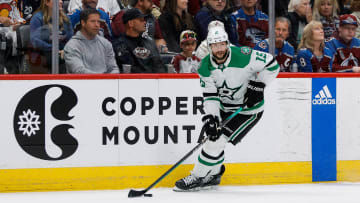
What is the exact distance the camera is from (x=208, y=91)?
15.1 feet

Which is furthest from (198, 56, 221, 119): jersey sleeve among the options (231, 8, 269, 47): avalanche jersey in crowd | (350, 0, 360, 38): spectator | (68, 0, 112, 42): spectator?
(350, 0, 360, 38): spectator

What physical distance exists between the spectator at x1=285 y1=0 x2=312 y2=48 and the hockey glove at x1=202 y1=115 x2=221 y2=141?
1151mm

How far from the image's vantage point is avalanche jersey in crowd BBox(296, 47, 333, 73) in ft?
17.2

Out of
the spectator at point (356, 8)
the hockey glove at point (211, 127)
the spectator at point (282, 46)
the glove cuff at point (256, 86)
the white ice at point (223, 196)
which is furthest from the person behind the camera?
the spectator at point (356, 8)

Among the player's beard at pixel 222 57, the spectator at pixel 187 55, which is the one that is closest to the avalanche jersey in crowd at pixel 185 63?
the spectator at pixel 187 55

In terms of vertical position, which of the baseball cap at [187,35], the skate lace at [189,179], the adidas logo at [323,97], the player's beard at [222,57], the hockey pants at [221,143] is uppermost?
the baseball cap at [187,35]

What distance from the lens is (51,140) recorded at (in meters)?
4.70

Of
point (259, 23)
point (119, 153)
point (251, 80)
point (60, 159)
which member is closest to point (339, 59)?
point (259, 23)

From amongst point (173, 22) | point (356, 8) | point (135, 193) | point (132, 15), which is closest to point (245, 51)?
point (173, 22)

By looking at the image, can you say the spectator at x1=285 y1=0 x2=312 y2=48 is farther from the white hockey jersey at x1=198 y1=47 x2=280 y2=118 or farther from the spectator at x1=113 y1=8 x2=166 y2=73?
the spectator at x1=113 y1=8 x2=166 y2=73

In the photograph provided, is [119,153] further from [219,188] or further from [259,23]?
[259,23]

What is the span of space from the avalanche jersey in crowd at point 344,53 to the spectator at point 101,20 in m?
1.78

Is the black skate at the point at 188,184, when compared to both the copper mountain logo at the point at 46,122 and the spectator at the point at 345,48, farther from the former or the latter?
the spectator at the point at 345,48

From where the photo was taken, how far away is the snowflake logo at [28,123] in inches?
183
